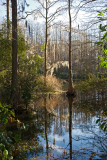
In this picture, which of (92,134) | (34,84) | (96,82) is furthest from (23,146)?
(96,82)

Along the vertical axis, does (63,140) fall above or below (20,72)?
below

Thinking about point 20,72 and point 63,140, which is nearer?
point 63,140

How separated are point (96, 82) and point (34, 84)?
5353 mm

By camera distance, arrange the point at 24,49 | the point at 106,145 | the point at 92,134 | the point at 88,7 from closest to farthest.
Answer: the point at 88,7
the point at 106,145
the point at 92,134
the point at 24,49

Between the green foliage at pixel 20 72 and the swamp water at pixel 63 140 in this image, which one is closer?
the swamp water at pixel 63 140

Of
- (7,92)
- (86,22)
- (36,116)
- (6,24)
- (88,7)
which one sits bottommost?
(36,116)

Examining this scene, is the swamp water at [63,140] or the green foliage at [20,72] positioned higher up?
the green foliage at [20,72]

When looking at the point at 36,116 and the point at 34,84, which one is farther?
the point at 34,84

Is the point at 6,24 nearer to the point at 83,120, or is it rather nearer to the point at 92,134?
the point at 83,120

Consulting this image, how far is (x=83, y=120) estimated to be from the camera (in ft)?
25.7

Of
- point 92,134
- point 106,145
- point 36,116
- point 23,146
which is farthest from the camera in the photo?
point 36,116

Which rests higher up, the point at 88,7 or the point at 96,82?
the point at 88,7

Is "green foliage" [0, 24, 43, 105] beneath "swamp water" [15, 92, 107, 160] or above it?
above

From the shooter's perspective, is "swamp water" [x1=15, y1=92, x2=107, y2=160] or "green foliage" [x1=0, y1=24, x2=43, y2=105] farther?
"green foliage" [x1=0, y1=24, x2=43, y2=105]
